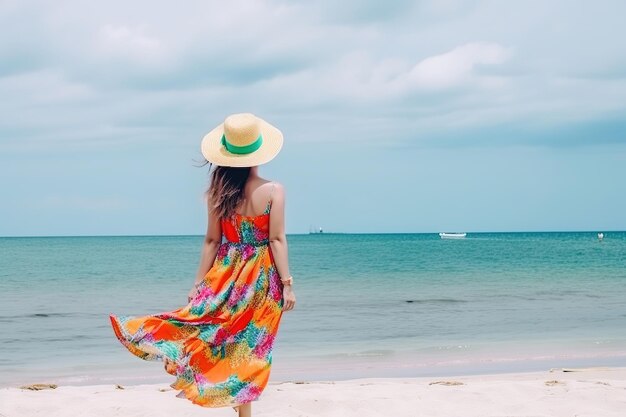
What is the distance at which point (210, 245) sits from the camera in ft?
14.5

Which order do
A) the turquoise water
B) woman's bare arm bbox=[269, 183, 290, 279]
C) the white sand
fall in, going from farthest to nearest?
the turquoise water
the white sand
woman's bare arm bbox=[269, 183, 290, 279]

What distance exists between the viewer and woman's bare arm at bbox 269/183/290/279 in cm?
428

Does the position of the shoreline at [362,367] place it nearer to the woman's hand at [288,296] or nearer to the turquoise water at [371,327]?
the turquoise water at [371,327]

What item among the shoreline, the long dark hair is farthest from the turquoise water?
the long dark hair

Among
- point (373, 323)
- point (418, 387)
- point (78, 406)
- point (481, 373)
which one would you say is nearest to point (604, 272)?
point (373, 323)

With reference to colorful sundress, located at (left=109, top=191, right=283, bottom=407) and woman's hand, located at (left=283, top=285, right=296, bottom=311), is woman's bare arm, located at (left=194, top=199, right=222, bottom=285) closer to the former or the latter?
colorful sundress, located at (left=109, top=191, right=283, bottom=407)

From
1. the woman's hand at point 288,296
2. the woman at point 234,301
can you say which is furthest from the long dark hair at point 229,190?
the woman's hand at point 288,296

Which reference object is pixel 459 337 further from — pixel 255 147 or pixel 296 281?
pixel 296 281

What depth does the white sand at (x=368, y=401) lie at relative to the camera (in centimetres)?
548

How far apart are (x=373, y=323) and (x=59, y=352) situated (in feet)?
16.7

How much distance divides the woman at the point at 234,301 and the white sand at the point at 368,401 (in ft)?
4.05

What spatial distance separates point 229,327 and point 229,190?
29.3 inches

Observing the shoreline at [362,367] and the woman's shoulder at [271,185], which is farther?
the shoreline at [362,367]

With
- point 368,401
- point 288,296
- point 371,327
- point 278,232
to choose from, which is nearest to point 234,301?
point 288,296
